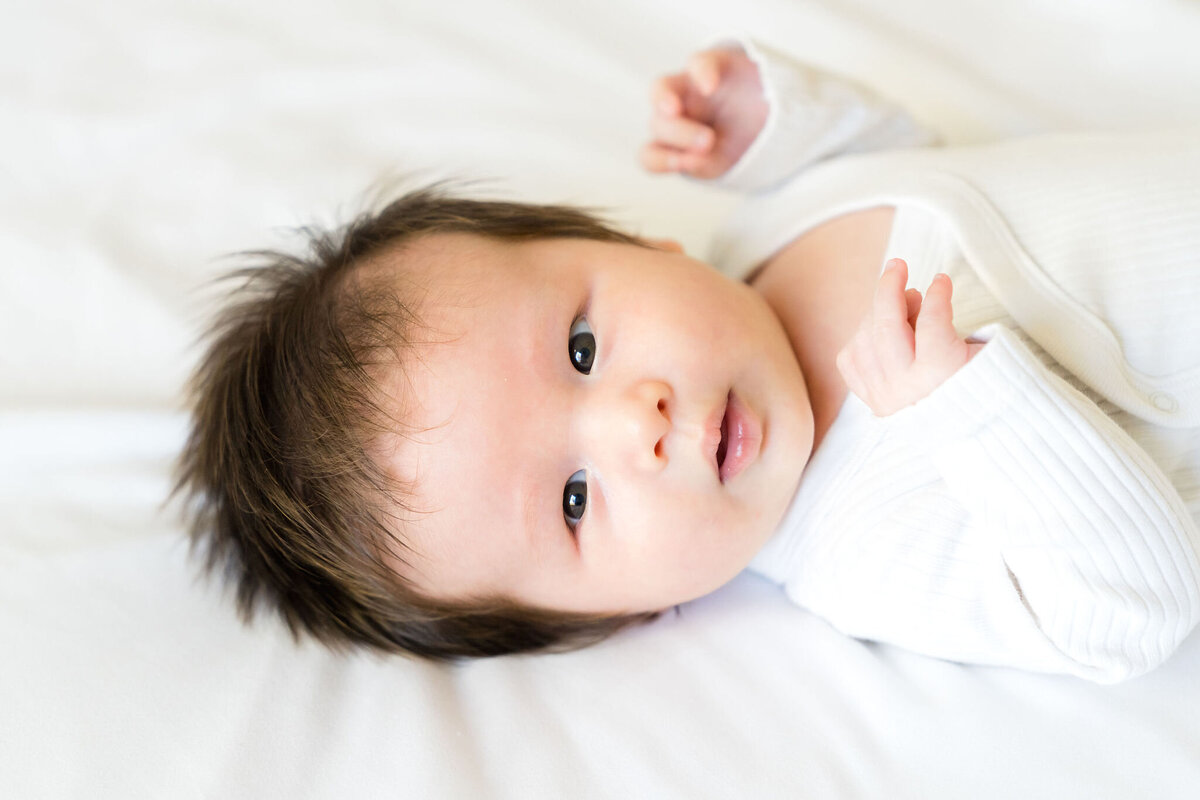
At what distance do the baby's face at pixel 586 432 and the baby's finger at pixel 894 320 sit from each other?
0.21 m

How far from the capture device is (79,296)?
1639mm

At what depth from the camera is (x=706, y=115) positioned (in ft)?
5.46

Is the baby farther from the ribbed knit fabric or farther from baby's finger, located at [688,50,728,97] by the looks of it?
baby's finger, located at [688,50,728,97]

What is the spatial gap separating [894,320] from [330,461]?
2.18 feet

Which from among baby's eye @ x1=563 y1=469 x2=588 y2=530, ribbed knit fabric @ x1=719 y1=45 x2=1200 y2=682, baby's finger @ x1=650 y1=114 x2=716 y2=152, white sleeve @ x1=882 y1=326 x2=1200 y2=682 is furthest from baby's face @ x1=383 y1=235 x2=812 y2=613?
baby's finger @ x1=650 y1=114 x2=716 y2=152

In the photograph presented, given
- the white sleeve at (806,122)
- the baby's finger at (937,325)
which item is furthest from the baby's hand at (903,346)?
the white sleeve at (806,122)

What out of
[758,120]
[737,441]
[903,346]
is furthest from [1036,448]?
[758,120]

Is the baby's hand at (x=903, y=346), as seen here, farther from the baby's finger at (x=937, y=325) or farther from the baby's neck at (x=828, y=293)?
the baby's neck at (x=828, y=293)

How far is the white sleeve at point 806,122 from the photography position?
1.55 metres

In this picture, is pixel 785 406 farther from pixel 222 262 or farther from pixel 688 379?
pixel 222 262

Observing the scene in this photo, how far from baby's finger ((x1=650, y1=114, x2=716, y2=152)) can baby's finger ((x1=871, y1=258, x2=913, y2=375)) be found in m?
0.62

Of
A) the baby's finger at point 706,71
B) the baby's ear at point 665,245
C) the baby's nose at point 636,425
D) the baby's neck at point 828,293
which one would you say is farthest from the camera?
the baby's finger at point 706,71

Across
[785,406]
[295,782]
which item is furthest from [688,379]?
[295,782]

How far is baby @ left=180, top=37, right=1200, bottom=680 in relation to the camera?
1032 mm
